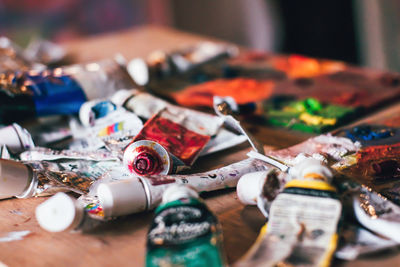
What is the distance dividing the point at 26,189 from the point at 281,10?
6.79 ft

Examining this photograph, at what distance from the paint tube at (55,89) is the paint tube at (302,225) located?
505mm

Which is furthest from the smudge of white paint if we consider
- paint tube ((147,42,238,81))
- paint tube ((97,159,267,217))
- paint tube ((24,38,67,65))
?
paint tube ((24,38,67,65))

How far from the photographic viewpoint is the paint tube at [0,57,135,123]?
33.1 inches

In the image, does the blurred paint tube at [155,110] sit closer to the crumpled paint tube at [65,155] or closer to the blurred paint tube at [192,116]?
the blurred paint tube at [192,116]

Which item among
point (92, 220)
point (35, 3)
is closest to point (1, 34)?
point (35, 3)

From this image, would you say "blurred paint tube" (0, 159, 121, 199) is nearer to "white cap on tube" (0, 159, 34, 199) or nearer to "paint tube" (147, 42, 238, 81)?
"white cap on tube" (0, 159, 34, 199)

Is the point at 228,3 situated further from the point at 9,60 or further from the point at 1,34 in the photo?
the point at 9,60

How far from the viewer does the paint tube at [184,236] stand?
1.55 ft

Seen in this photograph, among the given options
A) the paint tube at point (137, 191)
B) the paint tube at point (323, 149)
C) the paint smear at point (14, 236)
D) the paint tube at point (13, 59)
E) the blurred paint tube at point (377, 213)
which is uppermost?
the paint tube at point (13, 59)

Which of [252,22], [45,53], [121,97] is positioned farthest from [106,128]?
[252,22]

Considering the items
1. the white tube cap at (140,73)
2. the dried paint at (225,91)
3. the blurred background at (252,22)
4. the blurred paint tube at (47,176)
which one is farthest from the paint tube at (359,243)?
the blurred background at (252,22)

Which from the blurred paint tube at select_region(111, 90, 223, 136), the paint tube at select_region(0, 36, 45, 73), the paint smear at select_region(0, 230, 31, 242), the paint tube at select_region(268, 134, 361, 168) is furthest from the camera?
the paint tube at select_region(0, 36, 45, 73)

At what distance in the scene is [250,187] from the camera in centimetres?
59

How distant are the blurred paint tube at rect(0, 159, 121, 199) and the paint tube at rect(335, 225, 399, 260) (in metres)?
0.35
